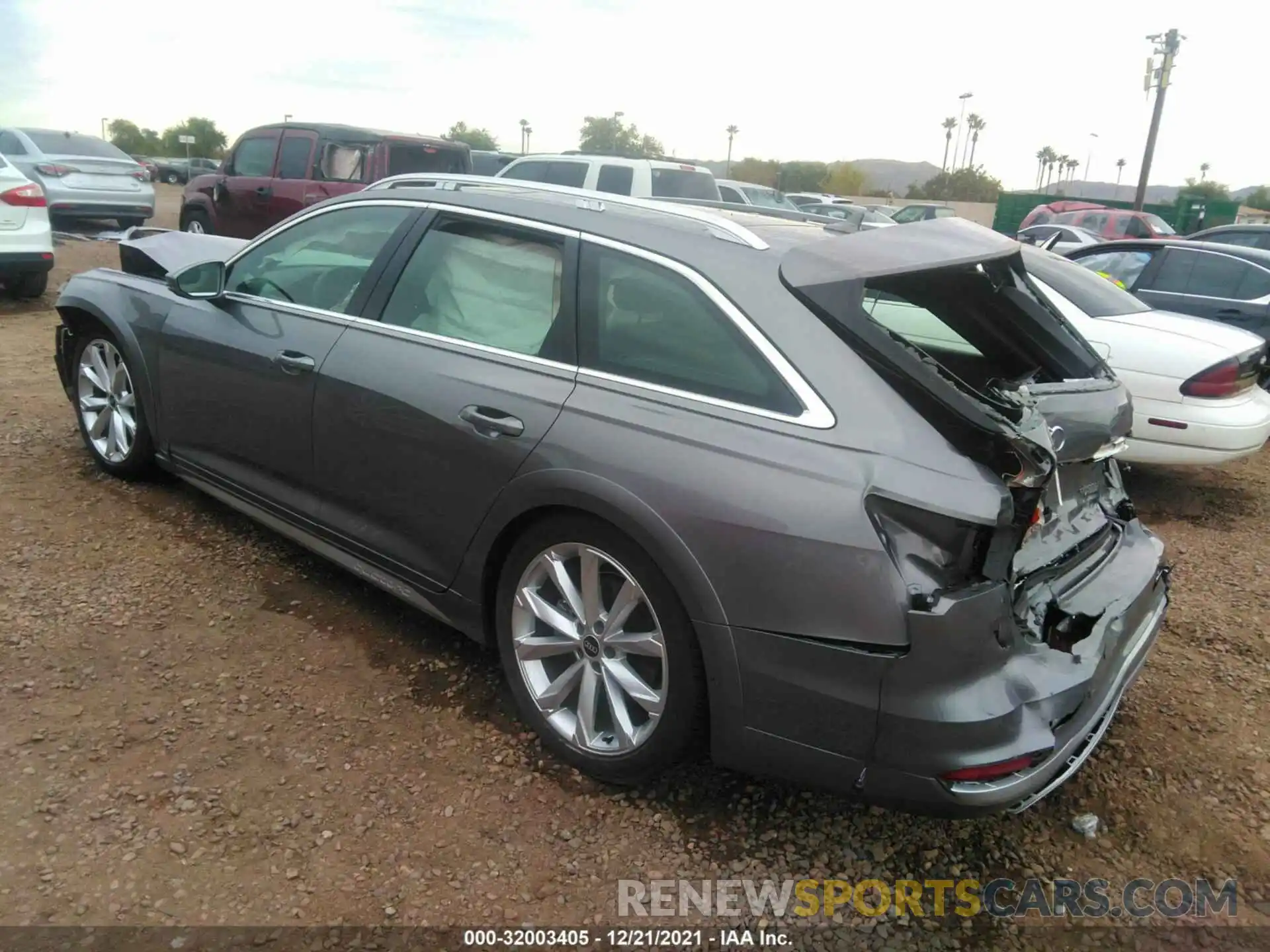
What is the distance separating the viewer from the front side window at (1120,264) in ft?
25.1

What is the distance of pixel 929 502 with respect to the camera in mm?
2102

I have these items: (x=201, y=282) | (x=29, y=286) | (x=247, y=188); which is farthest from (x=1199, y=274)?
(x=29, y=286)

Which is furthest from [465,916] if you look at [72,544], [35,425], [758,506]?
[35,425]

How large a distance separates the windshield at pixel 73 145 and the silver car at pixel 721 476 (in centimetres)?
1287

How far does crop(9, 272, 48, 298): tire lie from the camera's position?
30.6 ft

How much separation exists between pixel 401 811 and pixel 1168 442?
15.7 ft

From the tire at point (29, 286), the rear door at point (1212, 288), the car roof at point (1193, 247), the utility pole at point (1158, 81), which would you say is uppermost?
the utility pole at point (1158, 81)

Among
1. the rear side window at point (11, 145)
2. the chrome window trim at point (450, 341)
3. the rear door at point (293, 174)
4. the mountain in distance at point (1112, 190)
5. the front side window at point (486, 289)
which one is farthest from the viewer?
the mountain in distance at point (1112, 190)

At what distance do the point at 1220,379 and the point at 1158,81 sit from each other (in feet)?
90.4

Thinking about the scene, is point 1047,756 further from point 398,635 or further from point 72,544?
point 72,544

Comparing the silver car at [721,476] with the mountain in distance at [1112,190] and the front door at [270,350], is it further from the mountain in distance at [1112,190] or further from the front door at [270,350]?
the mountain in distance at [1112,190]

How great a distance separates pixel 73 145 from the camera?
1416cm

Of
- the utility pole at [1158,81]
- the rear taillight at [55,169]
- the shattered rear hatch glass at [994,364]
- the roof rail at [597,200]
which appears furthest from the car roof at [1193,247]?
the utility pole at [1158,81]

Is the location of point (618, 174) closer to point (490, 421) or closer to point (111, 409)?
point (111, 409)
